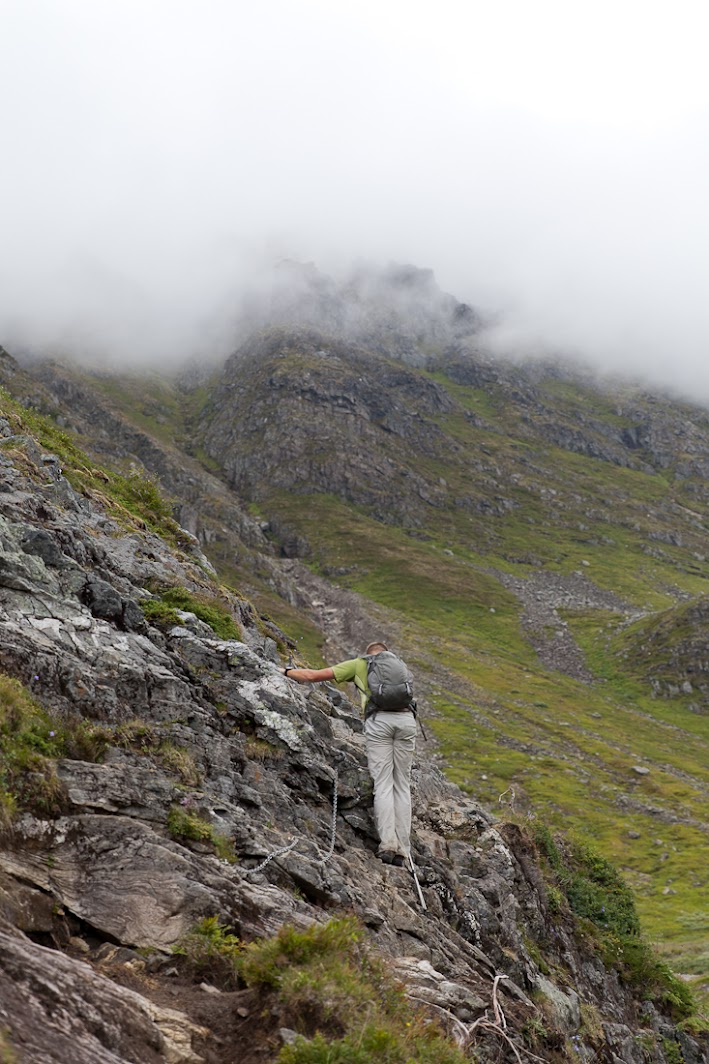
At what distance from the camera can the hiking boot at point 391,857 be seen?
11547 mm

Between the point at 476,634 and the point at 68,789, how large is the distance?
11485cm

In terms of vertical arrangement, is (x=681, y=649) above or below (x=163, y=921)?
above

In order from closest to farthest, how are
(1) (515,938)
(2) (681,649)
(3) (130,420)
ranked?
(1) (515,938) → (2) (681,649) → (3) (130,420)

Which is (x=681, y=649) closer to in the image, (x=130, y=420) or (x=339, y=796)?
(x=339, y=796)

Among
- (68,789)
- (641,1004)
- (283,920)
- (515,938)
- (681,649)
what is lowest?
(641,1004)

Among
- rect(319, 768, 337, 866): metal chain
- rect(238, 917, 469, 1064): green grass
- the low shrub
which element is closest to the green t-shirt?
rect(319, 768, 337, 866): metal chain

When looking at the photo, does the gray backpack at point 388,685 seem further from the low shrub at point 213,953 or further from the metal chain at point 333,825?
the low shrub at point 213,953

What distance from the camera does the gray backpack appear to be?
38.7 feet

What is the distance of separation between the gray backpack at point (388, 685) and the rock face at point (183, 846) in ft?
5.69

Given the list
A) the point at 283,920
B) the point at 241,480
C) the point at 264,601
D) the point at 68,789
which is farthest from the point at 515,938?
the point at 241,480

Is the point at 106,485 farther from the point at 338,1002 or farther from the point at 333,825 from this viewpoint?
the point at 338,1002

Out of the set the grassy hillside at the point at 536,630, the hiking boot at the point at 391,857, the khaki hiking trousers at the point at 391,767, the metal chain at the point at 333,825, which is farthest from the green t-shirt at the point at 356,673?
the grassy hillside at the point at 536,630

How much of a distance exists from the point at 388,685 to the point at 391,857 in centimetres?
300

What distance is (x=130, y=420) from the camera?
604 feet
